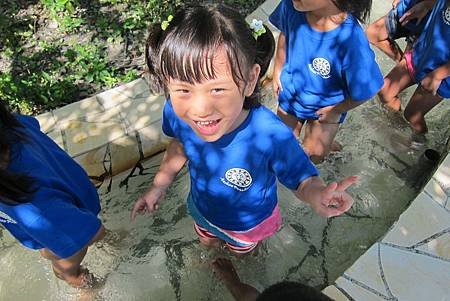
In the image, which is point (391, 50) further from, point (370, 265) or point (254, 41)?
point (254, 41)

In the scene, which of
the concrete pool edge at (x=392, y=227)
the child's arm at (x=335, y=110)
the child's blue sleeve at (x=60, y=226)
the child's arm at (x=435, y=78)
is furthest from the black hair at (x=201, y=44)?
the child's arm at (x=435, y=78)

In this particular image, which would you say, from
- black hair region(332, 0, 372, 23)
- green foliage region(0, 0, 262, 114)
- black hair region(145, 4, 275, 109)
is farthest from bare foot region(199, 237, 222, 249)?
green foliage region(0, 0, 262, 114)

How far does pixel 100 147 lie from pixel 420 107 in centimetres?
182

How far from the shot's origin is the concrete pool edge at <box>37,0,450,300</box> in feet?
7.05

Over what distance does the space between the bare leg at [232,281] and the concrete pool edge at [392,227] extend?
0.55 metres

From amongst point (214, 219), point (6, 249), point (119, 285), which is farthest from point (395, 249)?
point (6, 249)

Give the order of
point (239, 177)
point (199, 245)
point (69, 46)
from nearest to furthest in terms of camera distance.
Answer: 1. point (239, 177)
2. point (199, 245)
3. point (69, 46)

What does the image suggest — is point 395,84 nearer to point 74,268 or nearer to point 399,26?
point 399,26

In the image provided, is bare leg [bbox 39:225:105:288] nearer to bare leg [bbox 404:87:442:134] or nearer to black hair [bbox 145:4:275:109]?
black hair [bbox 145:4:275:109]

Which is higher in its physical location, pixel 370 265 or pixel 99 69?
pixel 370 265

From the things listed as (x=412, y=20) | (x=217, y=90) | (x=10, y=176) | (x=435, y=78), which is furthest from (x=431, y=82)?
(x=10, y=176)

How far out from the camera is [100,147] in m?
2.92

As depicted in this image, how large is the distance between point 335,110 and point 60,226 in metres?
1.37

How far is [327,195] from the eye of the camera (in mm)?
1792
